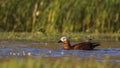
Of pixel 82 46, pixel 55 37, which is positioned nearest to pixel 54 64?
pixel 82 46

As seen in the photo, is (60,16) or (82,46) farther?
(60,16)

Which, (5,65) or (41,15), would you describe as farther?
(41,15)

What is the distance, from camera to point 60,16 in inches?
816

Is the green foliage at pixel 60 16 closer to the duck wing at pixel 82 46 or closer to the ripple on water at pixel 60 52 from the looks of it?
the duck wing at pixel 82 46

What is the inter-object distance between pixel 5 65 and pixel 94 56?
3746 mm

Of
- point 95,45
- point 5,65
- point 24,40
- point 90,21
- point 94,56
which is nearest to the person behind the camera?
point 5,65

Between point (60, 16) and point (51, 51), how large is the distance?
5.73 meters

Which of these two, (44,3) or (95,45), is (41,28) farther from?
(95,45)

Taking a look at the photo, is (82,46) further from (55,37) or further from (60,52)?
(55,37)

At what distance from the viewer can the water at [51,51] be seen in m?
13.8

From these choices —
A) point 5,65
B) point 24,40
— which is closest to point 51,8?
point 24,40

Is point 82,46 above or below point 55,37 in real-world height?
below

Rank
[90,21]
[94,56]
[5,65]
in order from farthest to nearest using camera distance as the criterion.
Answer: [90,21]
[94,56]
[5,65]

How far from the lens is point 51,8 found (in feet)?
69.1
